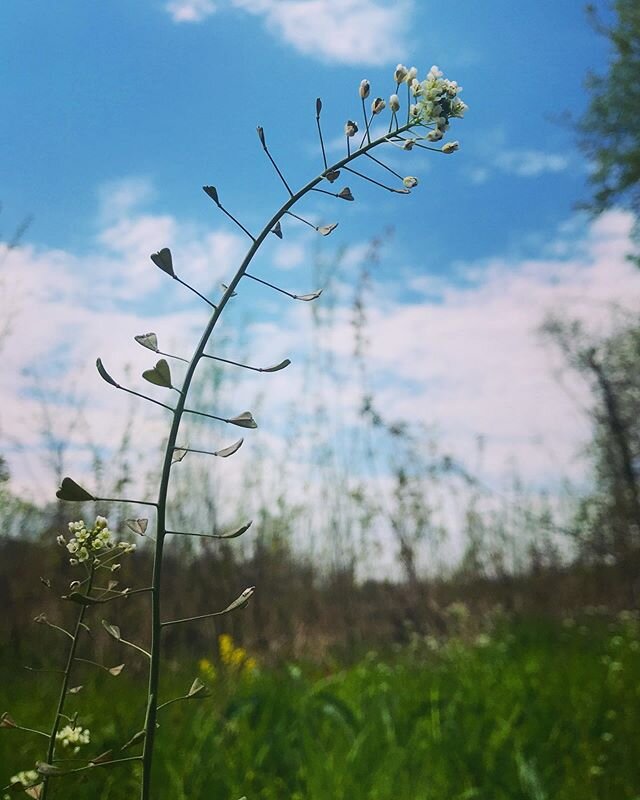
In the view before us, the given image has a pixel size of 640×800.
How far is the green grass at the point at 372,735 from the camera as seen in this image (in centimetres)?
170

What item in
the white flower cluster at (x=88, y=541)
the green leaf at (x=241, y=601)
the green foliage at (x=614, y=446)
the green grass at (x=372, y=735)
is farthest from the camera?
the green foliage at (x=614, y=446)

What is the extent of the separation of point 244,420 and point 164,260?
5.7 inches

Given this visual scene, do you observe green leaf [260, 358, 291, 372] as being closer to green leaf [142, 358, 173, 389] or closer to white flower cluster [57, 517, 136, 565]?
green leaf [142, 358, 173, 389]

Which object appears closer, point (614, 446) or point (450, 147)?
point (450, 147)

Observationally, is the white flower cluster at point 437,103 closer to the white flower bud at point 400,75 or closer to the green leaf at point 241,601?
the white flower bud at point 400,75

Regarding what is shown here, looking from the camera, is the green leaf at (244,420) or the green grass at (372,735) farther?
the green grass at (372,735)

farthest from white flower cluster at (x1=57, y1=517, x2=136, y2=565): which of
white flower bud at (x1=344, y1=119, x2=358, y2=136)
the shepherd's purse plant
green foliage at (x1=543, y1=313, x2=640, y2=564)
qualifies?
green foliage at (x1=543, y1=313, x2=640, y2=564)

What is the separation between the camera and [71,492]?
1.96 feet

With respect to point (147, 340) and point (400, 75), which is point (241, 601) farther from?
point (400, 75)

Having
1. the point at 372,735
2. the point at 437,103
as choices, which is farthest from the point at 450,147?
the point at 372,735

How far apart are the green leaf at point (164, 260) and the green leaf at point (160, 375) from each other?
82 mm

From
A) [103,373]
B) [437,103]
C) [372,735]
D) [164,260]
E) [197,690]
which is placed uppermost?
[437,103]

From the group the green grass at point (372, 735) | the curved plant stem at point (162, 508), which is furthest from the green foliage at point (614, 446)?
the curved plant stem at point (162, 508)

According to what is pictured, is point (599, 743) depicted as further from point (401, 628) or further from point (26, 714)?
point (401, 628)
